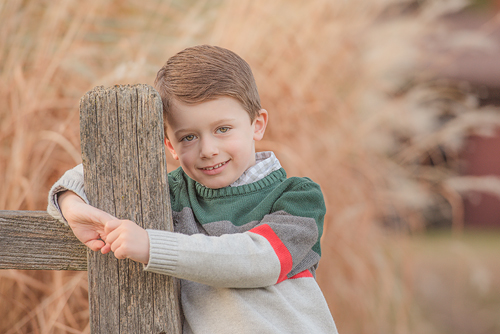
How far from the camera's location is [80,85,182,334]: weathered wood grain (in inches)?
41.6

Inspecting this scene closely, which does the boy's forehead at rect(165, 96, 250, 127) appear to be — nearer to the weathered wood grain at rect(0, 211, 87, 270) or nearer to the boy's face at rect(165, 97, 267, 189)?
the boy's face at rect(165, 97, 267, 189)

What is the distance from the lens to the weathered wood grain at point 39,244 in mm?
1167

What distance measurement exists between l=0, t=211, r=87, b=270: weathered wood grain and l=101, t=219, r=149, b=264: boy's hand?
0.65 ft

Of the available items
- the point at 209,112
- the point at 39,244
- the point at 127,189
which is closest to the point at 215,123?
the point at 209,112

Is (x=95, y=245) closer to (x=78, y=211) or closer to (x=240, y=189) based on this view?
(x=78, y=211)

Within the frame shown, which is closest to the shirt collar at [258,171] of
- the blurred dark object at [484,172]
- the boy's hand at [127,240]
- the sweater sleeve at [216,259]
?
the sweater sleeve at [216,259]

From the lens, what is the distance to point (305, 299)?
1.22 m

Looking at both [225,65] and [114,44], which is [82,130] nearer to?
[225,65]

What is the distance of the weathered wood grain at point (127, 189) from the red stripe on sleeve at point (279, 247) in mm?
211

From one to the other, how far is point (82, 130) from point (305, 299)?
26.2 inches

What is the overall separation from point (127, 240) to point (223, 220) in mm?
310

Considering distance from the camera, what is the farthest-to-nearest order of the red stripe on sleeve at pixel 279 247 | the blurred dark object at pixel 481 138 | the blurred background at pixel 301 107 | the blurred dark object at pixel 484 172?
the blurred dark object at pixel 484 172 < the blurred dark object at pixel 481 138 < the blurred background at pixel 301 107 < the red stripe on sleeve at pixel 279 247

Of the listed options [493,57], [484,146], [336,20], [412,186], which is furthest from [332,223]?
[484,146]

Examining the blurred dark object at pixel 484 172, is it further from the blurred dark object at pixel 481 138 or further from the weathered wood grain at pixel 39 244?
the weathered wood grain at pixel 39 244
